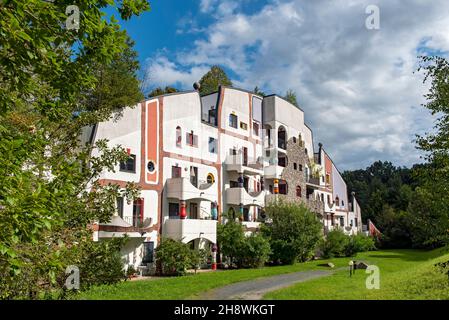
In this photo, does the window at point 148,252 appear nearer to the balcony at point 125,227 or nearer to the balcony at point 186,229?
the balcony at point 125,227

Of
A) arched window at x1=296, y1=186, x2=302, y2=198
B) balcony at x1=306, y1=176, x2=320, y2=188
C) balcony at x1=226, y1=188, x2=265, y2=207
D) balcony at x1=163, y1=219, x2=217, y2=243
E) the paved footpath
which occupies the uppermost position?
balcony at x1=306, y1=176, x2=320, y2=188

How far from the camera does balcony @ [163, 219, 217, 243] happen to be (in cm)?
2619

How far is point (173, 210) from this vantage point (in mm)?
27656

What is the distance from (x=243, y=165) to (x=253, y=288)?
1574 cm

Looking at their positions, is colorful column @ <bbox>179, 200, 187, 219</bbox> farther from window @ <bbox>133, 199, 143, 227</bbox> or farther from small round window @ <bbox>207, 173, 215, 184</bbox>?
small round window @ <bbox>207, 173, 215, 184</bbox>

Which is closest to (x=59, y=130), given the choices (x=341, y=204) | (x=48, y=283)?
(x=48, y=283)

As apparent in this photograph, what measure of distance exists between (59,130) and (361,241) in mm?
39465

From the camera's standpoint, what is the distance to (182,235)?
26094 millimetres

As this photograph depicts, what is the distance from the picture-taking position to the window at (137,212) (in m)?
24.8

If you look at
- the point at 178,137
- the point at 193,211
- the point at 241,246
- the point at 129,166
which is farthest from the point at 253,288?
the point at 178,137

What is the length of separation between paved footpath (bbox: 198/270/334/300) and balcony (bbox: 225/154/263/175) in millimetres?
10995

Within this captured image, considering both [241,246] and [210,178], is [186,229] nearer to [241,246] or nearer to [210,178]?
[241,246]

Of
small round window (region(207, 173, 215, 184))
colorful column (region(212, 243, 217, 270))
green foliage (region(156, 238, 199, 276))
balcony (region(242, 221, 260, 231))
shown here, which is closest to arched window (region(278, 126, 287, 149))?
balcony (region(242, 221, 260, 231))

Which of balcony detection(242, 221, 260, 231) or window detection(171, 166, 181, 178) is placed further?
balcony detection(242, 221, 260, 231)
